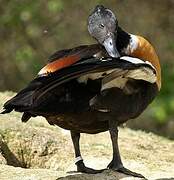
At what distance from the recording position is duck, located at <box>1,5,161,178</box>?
12.9 feet

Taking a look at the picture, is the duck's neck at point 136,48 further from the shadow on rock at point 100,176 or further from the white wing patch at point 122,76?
the shadow on rock at point 100,176

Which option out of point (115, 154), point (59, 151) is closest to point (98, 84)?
point (115, 154)

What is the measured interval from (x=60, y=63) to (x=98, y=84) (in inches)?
10.7

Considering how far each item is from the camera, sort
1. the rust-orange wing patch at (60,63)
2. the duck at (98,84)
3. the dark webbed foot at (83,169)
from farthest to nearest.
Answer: the dark webbed foot at (83,169) < the rust-orange wing patch at (60,63) < the duck at (98,84)

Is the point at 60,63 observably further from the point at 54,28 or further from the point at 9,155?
the point at 54,28

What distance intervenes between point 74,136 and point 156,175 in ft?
2.20

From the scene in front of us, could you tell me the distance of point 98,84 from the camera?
422cm

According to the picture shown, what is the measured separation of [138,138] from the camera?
6.59 m

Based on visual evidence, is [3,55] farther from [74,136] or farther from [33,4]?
[74,136]

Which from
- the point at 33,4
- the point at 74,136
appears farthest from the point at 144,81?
the point at 33,4

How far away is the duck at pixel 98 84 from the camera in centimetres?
393

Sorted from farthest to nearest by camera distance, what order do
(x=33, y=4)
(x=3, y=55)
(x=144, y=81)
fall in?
1. (x=3, y=55)
2. (x=33, y=4)
3. (x=144, y=81)

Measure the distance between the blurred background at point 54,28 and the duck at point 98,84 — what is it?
261 inches

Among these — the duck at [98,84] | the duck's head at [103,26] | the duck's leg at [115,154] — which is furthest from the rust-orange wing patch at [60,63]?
the duck's leg at [115,154]
